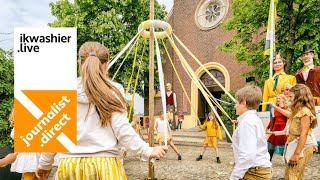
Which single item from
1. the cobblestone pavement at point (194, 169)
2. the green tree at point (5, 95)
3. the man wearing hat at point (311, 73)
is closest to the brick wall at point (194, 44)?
the cobblestone pavement at point (194, 169)

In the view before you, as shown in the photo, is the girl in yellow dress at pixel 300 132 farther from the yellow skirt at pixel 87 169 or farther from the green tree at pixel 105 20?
the green tree at pixel 105 20

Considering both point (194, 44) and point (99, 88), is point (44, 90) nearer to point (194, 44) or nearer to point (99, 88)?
point (99, 88)

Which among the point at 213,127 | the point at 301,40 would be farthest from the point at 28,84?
the point at 301,40

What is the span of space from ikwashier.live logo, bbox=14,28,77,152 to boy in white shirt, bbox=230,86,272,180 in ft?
4.58

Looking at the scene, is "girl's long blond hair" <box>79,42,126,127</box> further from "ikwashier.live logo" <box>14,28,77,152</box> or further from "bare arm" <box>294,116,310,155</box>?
"bare arm" <box>294,116,310,155</box>

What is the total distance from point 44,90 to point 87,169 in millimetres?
533

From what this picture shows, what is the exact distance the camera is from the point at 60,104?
1647mm

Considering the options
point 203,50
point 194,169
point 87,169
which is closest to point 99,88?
point 87,169

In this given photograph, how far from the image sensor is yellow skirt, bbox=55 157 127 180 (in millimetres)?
1778

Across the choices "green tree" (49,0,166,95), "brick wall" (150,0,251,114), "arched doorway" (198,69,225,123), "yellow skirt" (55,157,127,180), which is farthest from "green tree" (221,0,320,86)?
"yellow skirt" (55,157,127,180)

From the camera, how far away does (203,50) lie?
19016mm

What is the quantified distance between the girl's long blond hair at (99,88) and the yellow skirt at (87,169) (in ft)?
0.74

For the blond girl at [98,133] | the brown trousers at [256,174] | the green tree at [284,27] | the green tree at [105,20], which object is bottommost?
the brown trousers at [256,174]

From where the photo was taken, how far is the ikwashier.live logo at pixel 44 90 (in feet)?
5.23
